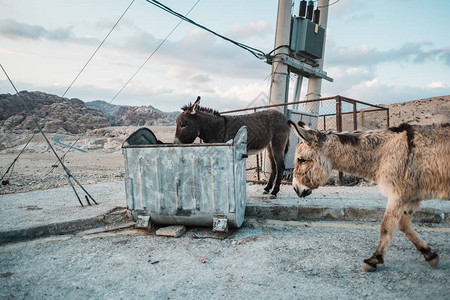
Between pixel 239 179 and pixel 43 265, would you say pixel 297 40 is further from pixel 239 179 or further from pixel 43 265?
pixel 43 265

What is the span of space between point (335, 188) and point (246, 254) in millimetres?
3830

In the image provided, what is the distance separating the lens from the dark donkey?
17.2 feet

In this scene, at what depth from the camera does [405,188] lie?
2.59 metres

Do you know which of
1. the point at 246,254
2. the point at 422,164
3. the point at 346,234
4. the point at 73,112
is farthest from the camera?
the point at 73,112

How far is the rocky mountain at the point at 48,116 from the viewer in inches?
1805

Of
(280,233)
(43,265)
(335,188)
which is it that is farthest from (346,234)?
(43,265)

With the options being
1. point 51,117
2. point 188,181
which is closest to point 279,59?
point 188,181

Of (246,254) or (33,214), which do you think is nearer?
(246,254)

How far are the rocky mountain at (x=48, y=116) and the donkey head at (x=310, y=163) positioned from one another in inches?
1954

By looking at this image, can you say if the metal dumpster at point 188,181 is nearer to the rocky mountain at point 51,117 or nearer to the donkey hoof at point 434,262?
the donkey hoof at point 434,262

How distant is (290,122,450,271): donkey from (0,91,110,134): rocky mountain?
49.7 m

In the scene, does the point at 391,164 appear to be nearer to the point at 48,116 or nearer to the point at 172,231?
the point at 172,231

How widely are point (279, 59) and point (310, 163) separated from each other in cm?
731

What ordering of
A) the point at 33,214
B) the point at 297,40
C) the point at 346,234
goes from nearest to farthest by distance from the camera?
the point at 346,234
the point at 33,214
the point at 297,40
